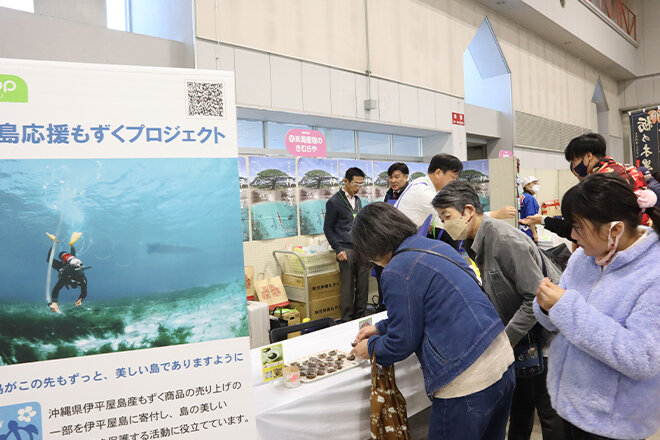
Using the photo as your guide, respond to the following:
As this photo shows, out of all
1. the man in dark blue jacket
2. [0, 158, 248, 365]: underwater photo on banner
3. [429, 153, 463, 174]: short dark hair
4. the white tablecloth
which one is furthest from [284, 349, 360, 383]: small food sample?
the man in dark blue jacket

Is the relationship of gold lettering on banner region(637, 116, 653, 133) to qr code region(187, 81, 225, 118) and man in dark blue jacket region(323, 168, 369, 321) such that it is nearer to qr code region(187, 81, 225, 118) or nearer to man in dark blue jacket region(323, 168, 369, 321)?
man in dark blue jacket region(323, 168, 369, 321)

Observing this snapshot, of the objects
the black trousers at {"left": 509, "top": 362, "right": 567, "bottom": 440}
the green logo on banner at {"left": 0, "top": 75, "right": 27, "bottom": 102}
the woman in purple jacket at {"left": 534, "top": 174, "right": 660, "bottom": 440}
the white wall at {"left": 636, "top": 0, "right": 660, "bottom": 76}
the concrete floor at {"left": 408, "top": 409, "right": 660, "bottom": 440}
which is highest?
the white wall at {"left": 636, "top": 0, "right": 660, "bottom": 76}

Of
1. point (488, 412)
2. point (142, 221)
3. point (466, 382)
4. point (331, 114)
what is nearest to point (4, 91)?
point (142, 221)

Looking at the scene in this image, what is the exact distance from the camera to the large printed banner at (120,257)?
1280 millimetres

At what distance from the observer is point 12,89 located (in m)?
1.28

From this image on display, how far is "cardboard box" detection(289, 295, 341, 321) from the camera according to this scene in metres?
4.96

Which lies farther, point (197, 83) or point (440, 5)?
point (440, 5)

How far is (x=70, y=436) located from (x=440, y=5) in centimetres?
797

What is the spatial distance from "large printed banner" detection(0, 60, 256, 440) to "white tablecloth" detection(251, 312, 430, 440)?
0.59 feet

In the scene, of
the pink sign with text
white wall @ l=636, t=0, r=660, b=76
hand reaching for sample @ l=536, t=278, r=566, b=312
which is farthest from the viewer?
white wall @ l=636, t=0, r=660, b=76

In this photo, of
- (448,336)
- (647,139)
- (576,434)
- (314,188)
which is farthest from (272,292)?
(647,139)

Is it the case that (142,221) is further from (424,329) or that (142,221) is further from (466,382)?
(466,382)

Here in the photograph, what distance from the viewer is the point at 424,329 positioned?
155 cm

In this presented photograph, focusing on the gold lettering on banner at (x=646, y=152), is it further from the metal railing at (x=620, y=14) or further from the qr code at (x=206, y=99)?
the qr code at (x=206, y=99)
